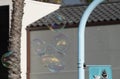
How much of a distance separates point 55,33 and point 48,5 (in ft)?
5.13

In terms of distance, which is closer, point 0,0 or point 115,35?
point 115,35

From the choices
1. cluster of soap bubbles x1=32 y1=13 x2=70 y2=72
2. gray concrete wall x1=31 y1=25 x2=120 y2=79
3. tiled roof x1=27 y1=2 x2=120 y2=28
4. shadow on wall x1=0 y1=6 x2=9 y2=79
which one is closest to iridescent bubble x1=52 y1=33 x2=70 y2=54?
cluster of soap bubbles x1=32 y1=13 x2=70 y2=72

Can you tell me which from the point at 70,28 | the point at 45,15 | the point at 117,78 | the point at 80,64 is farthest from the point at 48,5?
the point at 80,64

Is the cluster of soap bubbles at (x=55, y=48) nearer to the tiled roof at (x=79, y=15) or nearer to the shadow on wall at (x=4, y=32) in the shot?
the tiled roof at (x=79, y=15)

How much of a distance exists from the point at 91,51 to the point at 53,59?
1.46 metres

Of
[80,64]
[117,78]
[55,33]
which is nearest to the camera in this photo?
[80,64]

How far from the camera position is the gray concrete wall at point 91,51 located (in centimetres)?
1656

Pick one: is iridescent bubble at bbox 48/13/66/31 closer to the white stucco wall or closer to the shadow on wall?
the white stucco wall

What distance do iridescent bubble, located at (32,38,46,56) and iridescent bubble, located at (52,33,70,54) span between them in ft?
1.40

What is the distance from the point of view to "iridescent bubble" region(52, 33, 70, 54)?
1731 centimetres

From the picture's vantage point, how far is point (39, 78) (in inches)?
698

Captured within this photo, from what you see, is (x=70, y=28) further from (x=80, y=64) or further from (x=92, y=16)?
(x=80, y=64)

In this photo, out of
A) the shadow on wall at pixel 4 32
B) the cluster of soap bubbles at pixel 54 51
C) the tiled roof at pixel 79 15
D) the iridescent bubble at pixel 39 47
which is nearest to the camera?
the tiled roof at pixel 79 15

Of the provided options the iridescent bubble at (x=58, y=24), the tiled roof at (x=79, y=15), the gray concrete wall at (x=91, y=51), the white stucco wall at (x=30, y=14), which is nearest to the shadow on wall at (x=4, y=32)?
the white stucco wall at (x=30, y=14)
